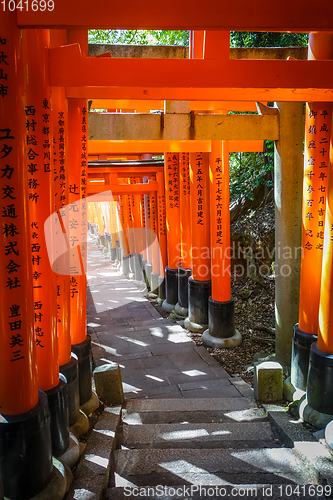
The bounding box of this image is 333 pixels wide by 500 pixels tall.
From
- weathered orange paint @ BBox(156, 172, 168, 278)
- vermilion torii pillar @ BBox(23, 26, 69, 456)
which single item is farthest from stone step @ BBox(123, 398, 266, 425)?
weathered orange paint @ BBox(156, 172, 168, 278)

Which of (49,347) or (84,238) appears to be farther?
(84,238)

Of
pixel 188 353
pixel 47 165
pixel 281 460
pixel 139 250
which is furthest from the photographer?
pixel 139 250

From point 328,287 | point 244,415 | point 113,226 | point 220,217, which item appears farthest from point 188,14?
point 113,226

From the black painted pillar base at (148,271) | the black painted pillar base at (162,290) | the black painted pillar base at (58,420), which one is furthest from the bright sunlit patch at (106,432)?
the black painted pillar base at (148,271)

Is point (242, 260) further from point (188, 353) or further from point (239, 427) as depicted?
point (239, 427)

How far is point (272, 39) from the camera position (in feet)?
27.6

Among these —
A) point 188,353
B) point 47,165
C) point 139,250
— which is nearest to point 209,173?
point 188,353

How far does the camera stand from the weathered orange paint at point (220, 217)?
6.39m

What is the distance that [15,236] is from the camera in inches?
91.4

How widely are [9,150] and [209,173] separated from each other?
4.86 m

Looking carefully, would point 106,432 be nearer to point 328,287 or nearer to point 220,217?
point 328,287

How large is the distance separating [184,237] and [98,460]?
6.43 meters

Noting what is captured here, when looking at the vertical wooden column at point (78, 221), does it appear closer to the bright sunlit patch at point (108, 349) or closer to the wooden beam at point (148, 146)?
the wooden beam at point (148, 146)

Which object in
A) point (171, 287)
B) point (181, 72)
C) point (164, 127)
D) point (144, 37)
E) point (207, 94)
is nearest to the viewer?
point (181, 72)
